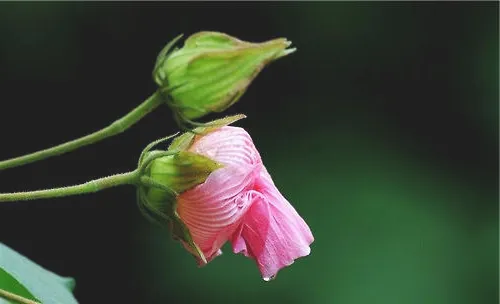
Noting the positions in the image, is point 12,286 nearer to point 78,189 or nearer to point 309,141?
point 78,189

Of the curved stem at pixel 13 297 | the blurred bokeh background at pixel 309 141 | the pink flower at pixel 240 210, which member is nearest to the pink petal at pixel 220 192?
the pink flower at pixel 240 210

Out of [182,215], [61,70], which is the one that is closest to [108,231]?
[61,70]

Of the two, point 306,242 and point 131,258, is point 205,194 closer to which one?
point 306,242

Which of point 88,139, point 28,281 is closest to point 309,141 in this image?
point 28,281

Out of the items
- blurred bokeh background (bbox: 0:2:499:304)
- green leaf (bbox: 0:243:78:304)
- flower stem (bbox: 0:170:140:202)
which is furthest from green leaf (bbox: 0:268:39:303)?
blurred bokeh background (bbox: 0:2:499:304)

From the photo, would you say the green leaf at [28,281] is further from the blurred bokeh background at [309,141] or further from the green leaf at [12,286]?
the blurred bokeh background at [309,141]

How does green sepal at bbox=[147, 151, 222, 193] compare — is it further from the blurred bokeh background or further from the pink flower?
the blurred bokeh background
